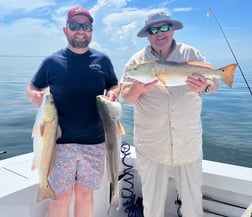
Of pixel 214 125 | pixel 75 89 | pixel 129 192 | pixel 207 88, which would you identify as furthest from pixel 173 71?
pixel 214 125

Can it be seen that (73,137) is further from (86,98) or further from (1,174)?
(1,174)

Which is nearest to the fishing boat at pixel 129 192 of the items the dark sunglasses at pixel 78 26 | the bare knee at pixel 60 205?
the bare knee at pixel 60 205

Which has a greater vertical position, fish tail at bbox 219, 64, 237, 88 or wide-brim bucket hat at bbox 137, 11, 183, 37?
wide-brim bucket hat at bbox 137, 11, 183, 37

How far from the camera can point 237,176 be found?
2.82 metres

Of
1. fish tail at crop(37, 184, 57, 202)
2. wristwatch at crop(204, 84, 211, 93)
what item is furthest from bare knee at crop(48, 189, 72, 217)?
wristwatch at crop(204, 84, 211, 93)

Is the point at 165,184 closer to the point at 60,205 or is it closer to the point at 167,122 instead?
the point at 167,122

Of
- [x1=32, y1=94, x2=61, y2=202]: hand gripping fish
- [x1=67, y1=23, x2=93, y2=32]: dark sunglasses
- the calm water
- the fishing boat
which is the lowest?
the calm water

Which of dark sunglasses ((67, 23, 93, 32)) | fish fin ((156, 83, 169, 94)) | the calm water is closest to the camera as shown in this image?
dark sunglasses ((67, 23, 93, 32))

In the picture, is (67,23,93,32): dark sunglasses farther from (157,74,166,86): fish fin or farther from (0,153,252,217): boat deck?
(0,153,252,217): boat deck

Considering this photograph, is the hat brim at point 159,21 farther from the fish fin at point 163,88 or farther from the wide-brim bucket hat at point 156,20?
the fish fin at point 163,88

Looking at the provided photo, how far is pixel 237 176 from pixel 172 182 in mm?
653

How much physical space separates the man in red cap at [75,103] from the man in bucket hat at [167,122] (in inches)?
13.3

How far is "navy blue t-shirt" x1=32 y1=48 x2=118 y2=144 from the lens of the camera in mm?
2291

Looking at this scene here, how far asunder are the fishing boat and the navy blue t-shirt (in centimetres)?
54
